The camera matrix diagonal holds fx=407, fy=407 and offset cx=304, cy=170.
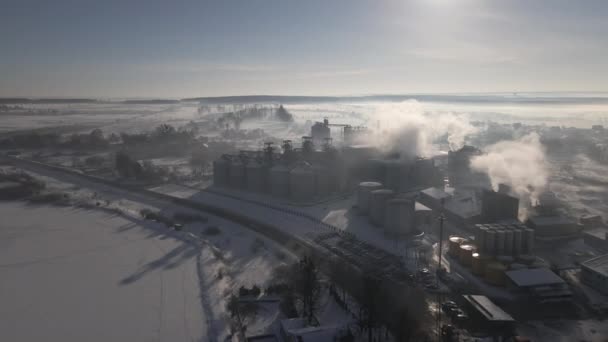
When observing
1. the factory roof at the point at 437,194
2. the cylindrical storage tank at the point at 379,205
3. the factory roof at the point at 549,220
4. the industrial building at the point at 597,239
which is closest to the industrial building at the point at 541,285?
the factory roof at the point at 549,220

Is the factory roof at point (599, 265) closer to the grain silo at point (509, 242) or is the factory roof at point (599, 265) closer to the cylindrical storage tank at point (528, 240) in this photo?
the cylindrical storage tank at point (528, 240)

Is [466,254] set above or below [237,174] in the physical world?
below

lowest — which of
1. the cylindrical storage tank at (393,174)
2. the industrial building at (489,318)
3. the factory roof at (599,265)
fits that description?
the industrial building at (489,318)

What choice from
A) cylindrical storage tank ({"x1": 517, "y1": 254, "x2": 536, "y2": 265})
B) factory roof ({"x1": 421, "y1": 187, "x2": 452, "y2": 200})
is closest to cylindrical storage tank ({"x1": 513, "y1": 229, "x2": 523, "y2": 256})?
cylindrical storage tank ({"x1": 517, "y1": 254, "x2": 536, "y2": 265})

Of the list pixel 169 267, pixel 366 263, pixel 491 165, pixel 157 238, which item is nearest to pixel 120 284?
pixel 169 267

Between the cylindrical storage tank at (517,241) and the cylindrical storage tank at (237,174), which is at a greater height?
the cylindrical storage tank at (237,174)

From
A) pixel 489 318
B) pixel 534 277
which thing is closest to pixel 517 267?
pixel 534 277

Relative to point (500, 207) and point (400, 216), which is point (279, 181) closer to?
point (400, 216)
